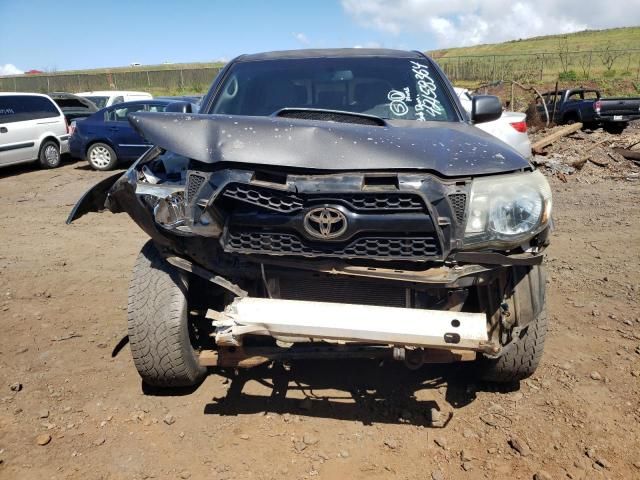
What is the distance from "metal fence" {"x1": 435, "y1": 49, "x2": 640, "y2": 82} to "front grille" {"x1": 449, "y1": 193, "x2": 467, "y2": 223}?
33.9 m

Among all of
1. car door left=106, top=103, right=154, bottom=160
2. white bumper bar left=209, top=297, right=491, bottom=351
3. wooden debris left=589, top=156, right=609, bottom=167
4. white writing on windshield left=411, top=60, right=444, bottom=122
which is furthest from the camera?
car door left=106, top=103, right=154, bottom=160

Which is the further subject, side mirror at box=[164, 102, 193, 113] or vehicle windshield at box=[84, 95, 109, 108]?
vehicle windshield at box=[84, 95, 109, 108]

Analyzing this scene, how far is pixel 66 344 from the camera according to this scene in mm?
3494

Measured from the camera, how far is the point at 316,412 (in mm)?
2771

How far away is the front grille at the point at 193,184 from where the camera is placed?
2277 millimetres

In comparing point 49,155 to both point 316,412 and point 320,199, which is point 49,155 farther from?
point 320,199

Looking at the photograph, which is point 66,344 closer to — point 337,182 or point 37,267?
point 37,267

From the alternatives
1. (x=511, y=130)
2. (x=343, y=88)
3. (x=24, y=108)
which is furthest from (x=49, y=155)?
(x=343, y=88)

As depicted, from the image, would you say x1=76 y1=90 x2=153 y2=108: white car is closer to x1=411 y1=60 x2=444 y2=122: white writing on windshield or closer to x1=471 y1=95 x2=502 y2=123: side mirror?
x1=411 y1=60 x2=444 y2=122: white writing on windshield

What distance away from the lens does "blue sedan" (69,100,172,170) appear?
11.3m

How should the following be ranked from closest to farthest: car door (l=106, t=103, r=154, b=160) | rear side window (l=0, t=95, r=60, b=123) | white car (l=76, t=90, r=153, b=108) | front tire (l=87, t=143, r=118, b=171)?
rear side window (l=0, t=95, r=60, b=123) → car door (l=106, t=103, r=154, b=160) → front tire (l=87, t=143, r=118, b=171) → white car (l=76, t=90, r=153, b=108)

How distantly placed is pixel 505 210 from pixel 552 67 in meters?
40.6

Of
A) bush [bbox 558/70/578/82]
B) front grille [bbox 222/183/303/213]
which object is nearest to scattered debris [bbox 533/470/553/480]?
front grille [bbox 222/183/303/213]

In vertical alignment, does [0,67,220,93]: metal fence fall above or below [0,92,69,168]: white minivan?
above
